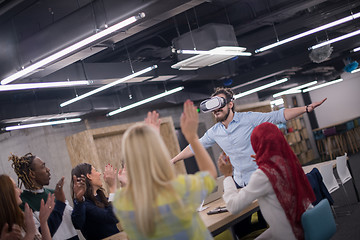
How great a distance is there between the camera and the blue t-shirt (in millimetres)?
4348

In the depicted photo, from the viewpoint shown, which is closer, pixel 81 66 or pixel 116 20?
pixel 116 20

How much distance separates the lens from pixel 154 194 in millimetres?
1866

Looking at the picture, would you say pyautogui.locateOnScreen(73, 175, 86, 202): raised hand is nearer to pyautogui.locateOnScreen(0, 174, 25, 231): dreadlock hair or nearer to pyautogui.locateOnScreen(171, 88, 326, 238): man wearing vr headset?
pyautogui.locateOnScreen(0, 174, 25, 231): dreadlock hair

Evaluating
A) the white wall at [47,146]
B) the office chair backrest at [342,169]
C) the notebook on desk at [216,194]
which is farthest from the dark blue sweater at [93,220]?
the white wall at [47,146]

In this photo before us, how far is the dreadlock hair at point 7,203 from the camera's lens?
2734mm

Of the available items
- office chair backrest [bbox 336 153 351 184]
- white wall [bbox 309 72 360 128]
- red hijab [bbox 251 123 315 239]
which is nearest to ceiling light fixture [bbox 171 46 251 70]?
office chair backrest [bbox 336 153 351 184]

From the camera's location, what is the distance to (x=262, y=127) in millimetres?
2945

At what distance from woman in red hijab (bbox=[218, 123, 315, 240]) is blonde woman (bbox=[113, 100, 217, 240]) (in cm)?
91

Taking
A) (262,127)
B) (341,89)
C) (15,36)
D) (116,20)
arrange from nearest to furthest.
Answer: (262,127) → (116,20) → (15,36) → (341,89)

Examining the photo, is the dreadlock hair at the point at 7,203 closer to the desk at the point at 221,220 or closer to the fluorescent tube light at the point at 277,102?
the desk at the point at 221,220

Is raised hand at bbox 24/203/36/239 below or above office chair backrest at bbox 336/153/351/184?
above

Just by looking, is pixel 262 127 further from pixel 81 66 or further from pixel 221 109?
pixel 81 66

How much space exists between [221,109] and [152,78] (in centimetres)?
465

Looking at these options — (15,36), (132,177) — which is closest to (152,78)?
(15,36)
